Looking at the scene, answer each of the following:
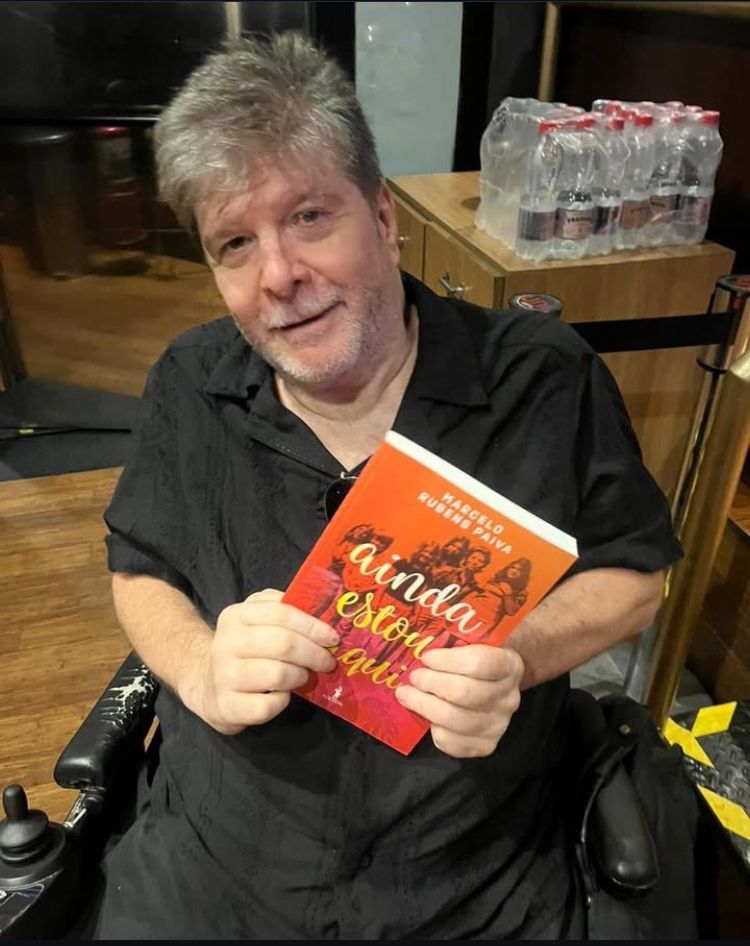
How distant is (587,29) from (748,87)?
2.42 feet

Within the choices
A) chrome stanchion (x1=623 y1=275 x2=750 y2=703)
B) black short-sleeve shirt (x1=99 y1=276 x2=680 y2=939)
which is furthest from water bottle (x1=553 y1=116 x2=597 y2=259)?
black short-sleeve shirt (x1=99 y1=276 x2=680 y2=939)

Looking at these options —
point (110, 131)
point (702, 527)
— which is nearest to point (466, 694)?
point (702, 527)

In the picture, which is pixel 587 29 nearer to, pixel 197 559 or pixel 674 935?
pixel 197 559

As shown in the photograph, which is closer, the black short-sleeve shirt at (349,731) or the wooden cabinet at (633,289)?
the black short-sleeve shirt at (349,731)

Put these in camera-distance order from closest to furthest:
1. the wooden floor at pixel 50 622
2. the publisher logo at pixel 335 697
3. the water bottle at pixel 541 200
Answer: the publisher logo at pixel 335 697 < the water bottle at pixel 541 200 < the wooden floor at pixel 50 622

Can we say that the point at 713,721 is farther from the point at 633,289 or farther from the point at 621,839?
the point at 633,289

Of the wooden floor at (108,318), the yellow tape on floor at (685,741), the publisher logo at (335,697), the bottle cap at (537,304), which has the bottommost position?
the wooden floor at (108,318)

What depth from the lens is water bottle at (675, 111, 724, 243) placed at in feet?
5.86

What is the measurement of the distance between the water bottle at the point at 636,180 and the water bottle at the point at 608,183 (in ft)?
0.05

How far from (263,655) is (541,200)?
1.29 metres

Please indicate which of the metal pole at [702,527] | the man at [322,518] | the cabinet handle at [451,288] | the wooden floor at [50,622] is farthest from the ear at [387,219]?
the wooden floor at [50,622]

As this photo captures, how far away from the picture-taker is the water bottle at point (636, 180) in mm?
1771

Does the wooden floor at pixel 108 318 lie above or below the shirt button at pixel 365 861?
below

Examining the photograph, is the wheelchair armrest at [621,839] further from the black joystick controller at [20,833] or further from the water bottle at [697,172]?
the water bottle at [697,172]
